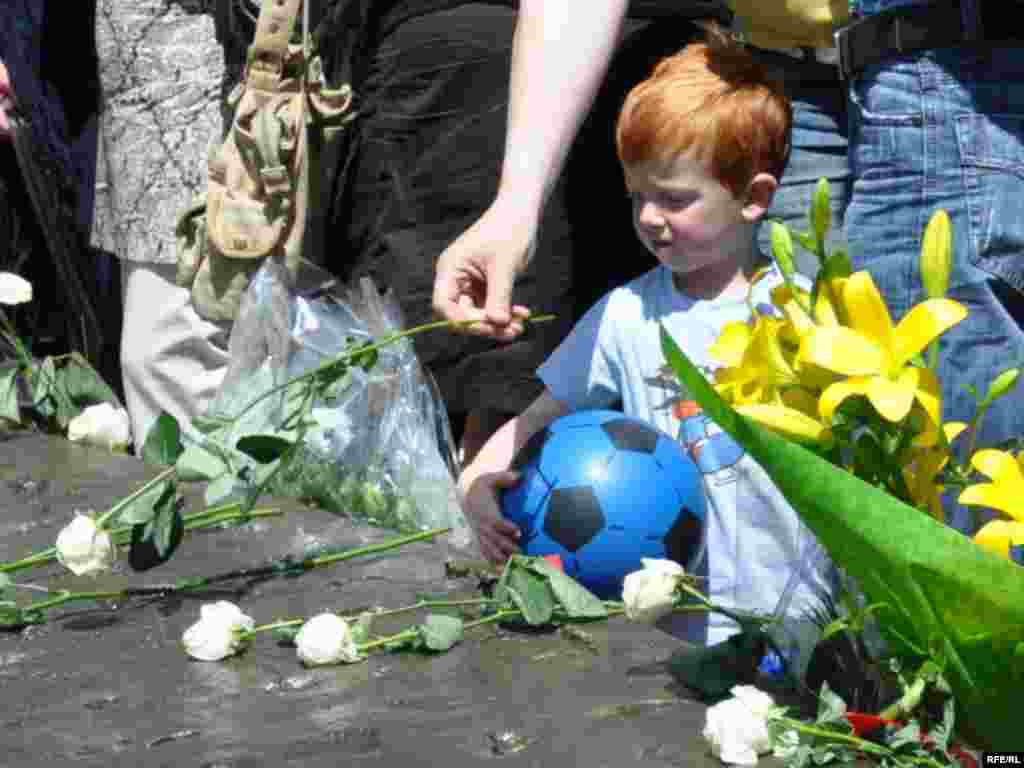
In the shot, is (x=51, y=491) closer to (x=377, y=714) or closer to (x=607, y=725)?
(x=377, y=714)

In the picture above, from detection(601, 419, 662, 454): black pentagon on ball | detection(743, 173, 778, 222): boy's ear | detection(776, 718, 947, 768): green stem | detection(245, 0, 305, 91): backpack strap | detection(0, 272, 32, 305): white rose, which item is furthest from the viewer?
detection(245, 0, 305, 91): backpack strap

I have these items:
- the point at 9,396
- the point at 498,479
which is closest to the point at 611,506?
the point at 498,479

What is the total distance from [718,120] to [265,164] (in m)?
1.09

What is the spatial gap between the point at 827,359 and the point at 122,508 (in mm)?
1337

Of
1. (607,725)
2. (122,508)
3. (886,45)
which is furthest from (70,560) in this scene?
(886,45)

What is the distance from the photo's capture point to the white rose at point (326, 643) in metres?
2.55

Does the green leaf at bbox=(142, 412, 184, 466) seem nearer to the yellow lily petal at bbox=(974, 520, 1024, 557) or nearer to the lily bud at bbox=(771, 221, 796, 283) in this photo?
the lily bud at bbox=(771, 221, 796, 283)

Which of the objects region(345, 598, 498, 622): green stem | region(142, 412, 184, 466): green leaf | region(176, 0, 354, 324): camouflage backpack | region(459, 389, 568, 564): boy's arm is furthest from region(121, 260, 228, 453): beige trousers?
region(345, 598, 498, 622): green stem

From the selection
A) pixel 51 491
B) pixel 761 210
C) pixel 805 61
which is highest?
pixel 805 61

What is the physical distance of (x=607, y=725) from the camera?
7.38 feet

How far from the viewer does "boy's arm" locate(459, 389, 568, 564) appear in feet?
11.5

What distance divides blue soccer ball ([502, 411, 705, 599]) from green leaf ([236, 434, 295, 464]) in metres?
0.61

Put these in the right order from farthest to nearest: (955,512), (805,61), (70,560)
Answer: (805,61)
(70,560)
(955,512)

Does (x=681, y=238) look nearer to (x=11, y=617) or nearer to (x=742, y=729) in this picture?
(x=11, y=617)
